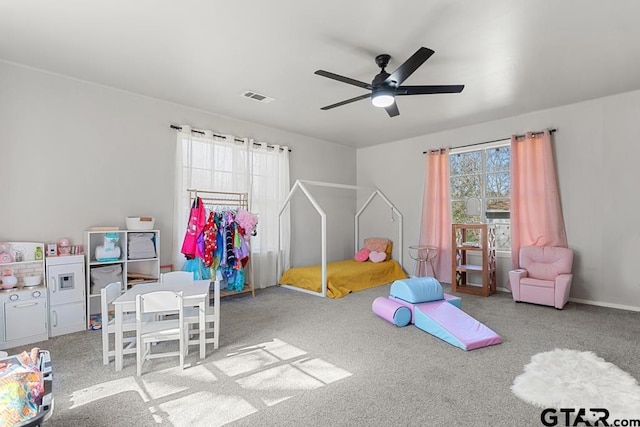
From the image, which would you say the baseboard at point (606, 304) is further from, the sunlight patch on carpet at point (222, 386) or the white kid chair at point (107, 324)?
the white kid chair at point (107, 324)

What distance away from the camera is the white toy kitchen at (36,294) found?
314 cm

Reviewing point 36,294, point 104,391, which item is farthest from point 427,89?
point 36,294

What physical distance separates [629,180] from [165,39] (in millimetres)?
5809

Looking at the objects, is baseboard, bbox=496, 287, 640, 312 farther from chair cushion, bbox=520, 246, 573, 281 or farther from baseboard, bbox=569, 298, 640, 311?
chair cushion, bbox=520, 246, 573, 281

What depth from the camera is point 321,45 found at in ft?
9.86

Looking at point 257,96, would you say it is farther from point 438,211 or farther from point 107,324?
point 438,211

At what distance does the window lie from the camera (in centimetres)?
543

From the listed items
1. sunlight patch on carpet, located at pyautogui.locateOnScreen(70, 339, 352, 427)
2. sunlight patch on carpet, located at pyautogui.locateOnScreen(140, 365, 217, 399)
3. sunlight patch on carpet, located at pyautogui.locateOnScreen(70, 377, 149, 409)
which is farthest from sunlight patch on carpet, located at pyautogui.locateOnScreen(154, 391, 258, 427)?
sunlight patch on carpet, located at pyautogui.locateOnScreen(70, 377, 149, 409)

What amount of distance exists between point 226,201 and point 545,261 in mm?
4849

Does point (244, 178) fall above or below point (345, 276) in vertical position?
above

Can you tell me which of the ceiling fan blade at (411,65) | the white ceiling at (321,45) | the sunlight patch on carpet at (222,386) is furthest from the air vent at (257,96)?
the sunlight patch on carpet at (222,386)

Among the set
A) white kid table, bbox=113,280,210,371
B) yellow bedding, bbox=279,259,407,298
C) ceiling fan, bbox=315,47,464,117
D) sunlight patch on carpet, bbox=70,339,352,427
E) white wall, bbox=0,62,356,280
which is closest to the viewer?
sunlight patch on carpet, bbox=70,339,352,427

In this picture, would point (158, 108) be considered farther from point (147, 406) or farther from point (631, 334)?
point (631, 334)
